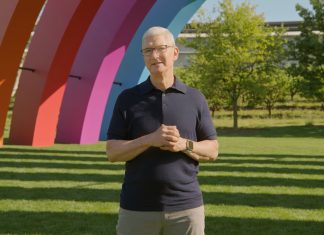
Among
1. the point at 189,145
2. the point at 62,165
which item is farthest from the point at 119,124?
the point at 62,165

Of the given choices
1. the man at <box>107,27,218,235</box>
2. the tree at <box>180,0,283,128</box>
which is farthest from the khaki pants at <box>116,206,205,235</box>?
the tree at <box>180,0,283,128</box>

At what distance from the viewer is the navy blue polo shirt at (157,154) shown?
2.85 m

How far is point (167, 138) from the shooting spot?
106 inches

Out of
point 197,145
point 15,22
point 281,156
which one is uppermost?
point 15,22

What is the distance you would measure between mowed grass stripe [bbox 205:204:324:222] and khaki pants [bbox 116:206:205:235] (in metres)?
4.13

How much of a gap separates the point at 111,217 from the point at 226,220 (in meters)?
1.36

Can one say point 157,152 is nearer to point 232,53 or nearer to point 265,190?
point 265,190

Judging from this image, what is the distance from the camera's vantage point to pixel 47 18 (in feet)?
49.9

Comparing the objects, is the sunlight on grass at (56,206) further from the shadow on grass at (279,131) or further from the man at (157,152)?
the shadow on grass at (279,131)

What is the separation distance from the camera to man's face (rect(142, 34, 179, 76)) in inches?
111

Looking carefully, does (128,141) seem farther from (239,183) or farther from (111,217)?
(239,183)

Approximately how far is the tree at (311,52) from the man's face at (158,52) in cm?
3315

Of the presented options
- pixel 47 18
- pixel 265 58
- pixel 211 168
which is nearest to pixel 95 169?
pixel 211 168

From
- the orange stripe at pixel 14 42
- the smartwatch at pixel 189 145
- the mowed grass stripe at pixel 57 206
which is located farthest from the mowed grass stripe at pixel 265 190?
the orange stripe at pixel 14 42
